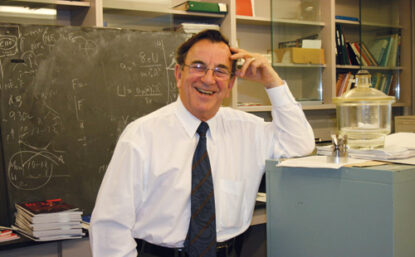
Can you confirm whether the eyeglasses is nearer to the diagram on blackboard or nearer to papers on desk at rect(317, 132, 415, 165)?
papers on desk at rect(317, 132, 415, 165)

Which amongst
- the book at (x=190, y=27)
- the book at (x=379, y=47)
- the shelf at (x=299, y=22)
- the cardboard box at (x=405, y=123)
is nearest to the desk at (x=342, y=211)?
the cardboard box at (x=405, y=123)

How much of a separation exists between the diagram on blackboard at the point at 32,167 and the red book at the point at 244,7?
1864 millimetres

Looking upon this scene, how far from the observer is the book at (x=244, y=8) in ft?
11.6

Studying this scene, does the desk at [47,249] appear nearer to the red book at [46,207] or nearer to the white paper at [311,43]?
the red book at [46,207]

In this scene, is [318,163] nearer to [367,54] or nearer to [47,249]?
[47,249]

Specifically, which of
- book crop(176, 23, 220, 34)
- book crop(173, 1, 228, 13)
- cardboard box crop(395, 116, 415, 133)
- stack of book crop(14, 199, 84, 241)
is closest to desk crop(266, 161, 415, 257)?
stack of book crop(14, 199, 84, 241)

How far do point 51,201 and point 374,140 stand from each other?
180 centimetres

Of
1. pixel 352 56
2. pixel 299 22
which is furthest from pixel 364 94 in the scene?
Answer: pixel 352 56

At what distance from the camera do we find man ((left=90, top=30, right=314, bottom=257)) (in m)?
1.43

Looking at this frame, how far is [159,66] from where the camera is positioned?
9.34 feet

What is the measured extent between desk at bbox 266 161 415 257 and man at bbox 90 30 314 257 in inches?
12.4

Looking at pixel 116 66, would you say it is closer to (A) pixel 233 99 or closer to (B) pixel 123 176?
(A) pixel 233 99

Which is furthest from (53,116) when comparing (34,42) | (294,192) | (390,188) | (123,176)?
(390,188)

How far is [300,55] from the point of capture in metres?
3.65
